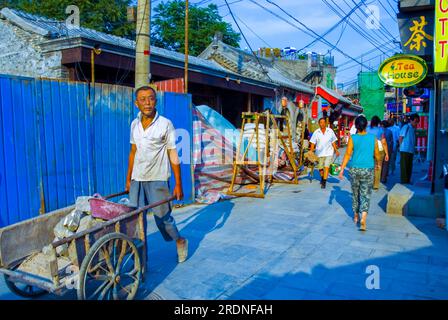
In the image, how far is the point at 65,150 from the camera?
5.57 m

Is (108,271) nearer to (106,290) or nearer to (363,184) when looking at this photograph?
(106,290)

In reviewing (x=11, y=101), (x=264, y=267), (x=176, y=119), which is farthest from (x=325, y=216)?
(x=11, y=101)

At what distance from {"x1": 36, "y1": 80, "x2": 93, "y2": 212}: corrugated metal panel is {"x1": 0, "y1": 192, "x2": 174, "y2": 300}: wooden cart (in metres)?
1.81

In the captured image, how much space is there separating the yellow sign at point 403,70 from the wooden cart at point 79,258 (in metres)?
6.09

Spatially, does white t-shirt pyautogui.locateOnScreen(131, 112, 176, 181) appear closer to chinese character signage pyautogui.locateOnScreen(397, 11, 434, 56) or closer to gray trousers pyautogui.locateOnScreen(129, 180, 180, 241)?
gray trousers pyautogui.locateOnScreen(129, 180, 180, 241)

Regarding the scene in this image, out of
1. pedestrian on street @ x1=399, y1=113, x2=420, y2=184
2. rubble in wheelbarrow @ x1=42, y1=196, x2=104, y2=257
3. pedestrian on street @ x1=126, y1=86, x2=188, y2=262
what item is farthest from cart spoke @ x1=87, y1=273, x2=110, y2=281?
pedestrian on street @ x1=399, y1=113, x2=420, y2=184

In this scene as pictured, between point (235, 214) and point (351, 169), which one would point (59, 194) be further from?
point (351, 169)

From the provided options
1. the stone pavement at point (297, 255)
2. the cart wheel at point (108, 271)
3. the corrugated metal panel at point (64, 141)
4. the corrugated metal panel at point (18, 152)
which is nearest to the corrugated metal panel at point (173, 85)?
the stone pavement at point (297, 255)

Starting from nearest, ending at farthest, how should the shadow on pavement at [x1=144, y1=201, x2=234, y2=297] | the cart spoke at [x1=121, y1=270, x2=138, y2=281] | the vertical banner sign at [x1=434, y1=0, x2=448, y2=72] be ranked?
the cart spoke at [x1=121, y1=270, x2=138, y2=281] → the shadow on pavement at [x1=144, y1=201, x2=234, y2=297] → the vertical banner sign at [x1=434, y1=0, x2=448, y2=72]

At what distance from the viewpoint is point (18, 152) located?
16.3 ft

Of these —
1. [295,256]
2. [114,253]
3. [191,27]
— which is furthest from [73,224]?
[191,27]

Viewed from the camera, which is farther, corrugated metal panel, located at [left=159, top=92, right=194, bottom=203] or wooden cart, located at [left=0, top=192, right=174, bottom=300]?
corrugated metal panel, located at [left=159, top=92, right=194, bottom=203]

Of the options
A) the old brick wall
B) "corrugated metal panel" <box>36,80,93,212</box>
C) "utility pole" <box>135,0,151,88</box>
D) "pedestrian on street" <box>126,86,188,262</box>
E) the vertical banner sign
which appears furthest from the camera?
the old brick wall

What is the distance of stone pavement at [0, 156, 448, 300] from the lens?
385cm
